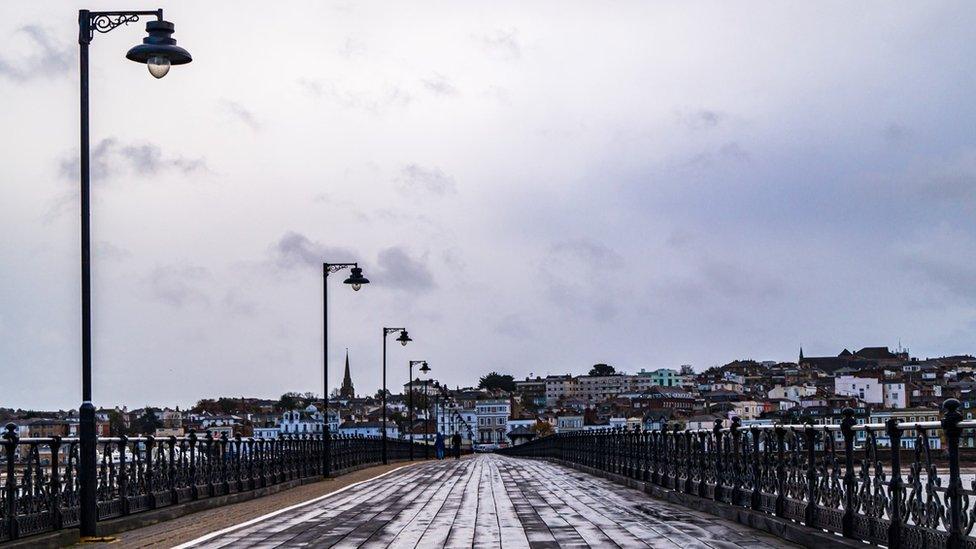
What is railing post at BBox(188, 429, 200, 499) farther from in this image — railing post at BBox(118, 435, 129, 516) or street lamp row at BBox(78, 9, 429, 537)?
street lamp row at BBox(78, 9, 429, 537)

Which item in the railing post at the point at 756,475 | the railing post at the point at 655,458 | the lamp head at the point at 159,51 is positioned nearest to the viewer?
the lamp head at the point at 159,51

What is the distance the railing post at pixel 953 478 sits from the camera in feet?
32.3

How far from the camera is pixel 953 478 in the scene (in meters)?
10.0

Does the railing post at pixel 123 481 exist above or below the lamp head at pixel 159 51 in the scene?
below

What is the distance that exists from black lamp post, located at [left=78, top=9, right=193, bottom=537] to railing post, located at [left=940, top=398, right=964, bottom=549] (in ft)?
32.6

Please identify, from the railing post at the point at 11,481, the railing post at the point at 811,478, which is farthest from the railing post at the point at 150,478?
the railing post at the point at 811,478

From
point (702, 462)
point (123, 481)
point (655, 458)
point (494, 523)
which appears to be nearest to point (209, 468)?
point (123, 481)

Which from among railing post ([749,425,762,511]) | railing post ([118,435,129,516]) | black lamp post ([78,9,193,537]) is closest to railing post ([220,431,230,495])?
railing post ([118,435,129,516])

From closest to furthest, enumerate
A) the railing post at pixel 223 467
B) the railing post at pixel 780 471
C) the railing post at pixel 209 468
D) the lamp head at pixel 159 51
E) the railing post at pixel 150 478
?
the railing post at pixel 780 471
the lamp head at pixel 159 51
the railing post at pixel 150 478
the railing post at pixel 209 468
the railing post at pixel 223 467

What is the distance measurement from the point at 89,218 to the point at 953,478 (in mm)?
10651

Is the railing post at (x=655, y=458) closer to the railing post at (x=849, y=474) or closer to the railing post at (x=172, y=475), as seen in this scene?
the railing post at (x=172, y=475)

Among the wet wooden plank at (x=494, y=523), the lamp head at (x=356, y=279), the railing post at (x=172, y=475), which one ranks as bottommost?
the wet wooden plank at (x=494, y=523)

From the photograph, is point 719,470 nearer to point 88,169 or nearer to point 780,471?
point 780,471

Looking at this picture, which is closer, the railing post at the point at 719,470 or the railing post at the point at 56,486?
the railing post at the point at 56,486
